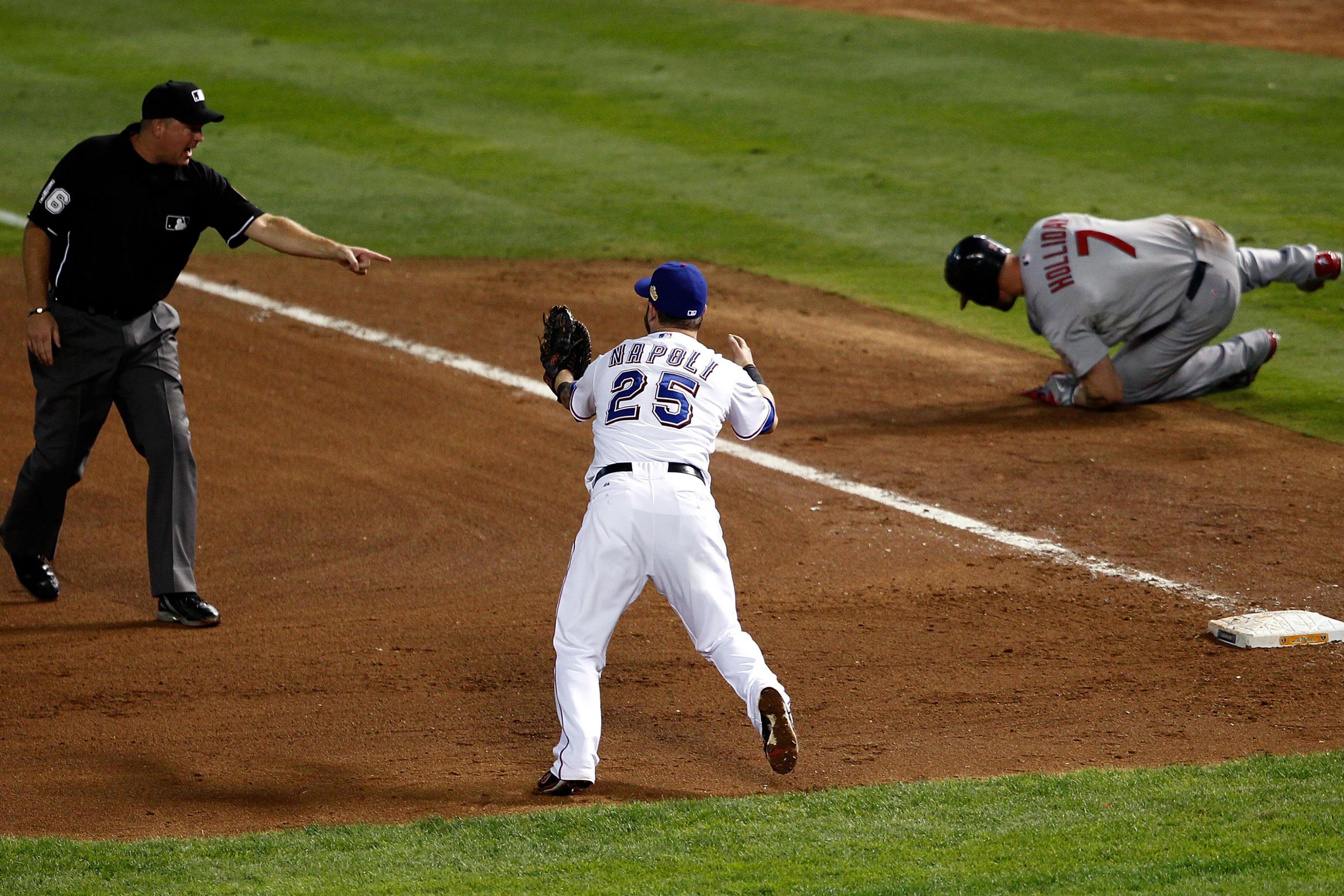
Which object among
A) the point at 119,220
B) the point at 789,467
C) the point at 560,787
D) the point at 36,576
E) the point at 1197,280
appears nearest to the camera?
the point at 560,787

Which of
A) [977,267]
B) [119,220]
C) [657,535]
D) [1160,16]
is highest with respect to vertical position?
[1160,16]

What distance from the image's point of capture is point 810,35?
60.1ft

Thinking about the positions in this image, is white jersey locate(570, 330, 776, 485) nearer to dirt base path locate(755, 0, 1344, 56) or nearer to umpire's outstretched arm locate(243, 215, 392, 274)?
umpire's outstretched arm locate(243, 215, 392, 274)

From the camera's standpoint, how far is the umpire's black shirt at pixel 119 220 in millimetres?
6250

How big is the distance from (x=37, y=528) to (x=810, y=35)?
530 inches

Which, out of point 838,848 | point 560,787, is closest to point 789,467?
point 560,787

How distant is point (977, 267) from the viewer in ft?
28.6

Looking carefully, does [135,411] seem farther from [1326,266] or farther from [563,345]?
[1326,266]

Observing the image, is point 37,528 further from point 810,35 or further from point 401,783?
point 810,35

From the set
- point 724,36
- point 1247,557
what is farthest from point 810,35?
point 1247,557

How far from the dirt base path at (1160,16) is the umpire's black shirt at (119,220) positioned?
47.4ft

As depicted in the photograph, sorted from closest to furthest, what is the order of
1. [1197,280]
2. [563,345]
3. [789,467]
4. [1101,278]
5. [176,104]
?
[563,345], [176,104], [789,467], [1101,278], [1197,280]

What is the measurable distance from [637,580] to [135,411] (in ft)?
8.43

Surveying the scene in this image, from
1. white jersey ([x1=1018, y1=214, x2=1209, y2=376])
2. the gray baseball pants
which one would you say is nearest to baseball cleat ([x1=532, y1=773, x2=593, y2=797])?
white jersey ([x1=1018, y1=214, x2=1209, y2=376])
